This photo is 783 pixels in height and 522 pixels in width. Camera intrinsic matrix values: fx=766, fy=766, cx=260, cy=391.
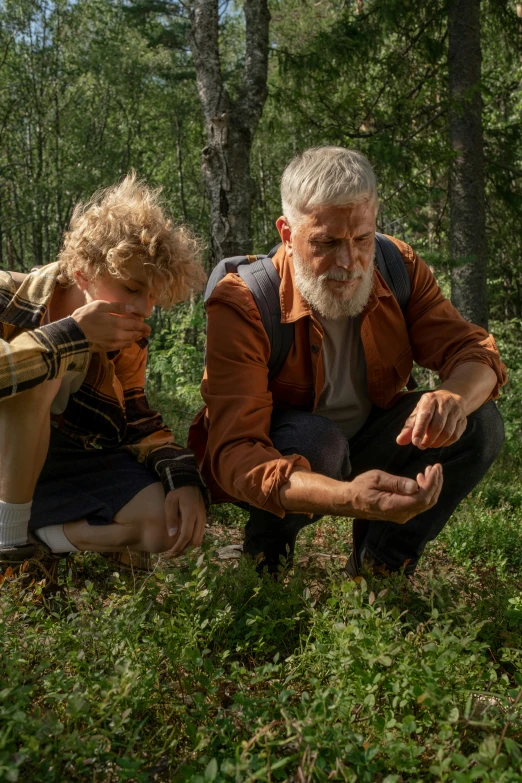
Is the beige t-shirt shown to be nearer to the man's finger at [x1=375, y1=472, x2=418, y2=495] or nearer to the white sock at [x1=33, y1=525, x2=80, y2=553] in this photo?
the man's finger at [x1=375, y1=472, x2=418, y2=495]

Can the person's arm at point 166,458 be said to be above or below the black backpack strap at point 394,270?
below

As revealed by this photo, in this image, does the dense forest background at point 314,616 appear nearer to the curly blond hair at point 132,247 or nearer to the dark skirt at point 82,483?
the dark skirt at point 82,483

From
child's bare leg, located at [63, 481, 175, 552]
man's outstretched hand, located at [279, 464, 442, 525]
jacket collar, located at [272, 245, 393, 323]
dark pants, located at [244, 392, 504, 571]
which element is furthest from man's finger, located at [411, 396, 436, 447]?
child's bare leg, located at [63, 481, 175, 552]

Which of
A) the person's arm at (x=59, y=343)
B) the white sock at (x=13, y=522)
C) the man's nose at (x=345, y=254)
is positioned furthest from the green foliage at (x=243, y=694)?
the man's nose at (x=345, y=254)

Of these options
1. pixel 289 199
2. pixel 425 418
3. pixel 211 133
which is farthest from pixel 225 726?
pixel 211 133

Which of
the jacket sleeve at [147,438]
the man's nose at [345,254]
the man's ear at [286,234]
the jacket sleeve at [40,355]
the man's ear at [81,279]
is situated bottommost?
the jacket sleeve at [147,438]

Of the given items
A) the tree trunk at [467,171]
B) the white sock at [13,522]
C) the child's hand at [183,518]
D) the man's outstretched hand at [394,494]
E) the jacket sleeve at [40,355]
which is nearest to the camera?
the man's outstretched hand at [394,494]

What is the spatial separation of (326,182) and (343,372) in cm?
88

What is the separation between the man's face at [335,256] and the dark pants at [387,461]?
523mm

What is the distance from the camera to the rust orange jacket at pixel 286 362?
3.07 meters

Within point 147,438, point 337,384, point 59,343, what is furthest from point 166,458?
point 337,384

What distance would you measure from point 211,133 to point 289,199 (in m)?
5.15

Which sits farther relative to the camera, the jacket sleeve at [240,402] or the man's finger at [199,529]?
the man's finger at [199,529]

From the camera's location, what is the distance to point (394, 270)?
363 cm
